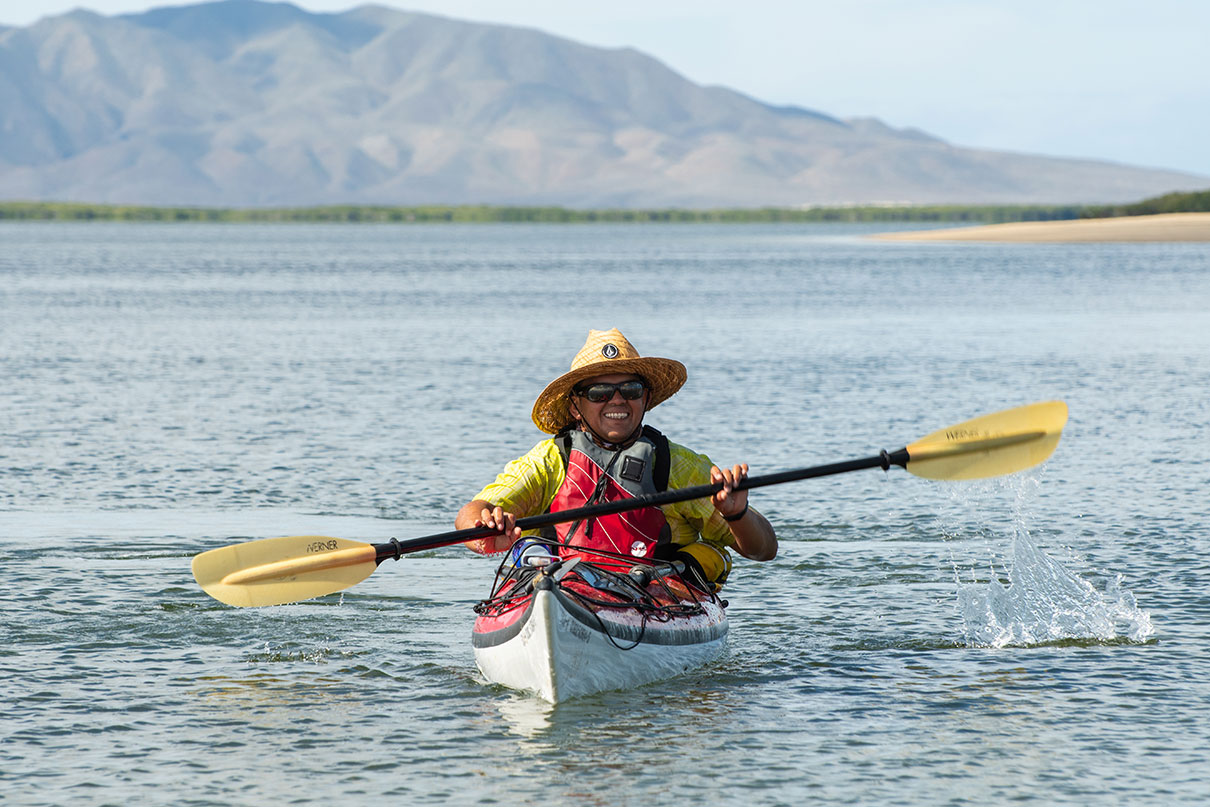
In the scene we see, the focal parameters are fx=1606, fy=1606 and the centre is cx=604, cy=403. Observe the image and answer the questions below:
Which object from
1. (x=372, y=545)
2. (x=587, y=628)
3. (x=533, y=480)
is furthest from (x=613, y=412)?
(x=372, y=545)

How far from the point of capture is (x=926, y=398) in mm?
26562

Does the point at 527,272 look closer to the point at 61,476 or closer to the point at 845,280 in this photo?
the point at 845,280

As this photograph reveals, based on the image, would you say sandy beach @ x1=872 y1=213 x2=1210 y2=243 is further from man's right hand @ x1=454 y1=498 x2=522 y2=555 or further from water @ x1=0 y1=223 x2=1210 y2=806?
man's right hand @ x1=454 y1=498 x2=522 y2=555

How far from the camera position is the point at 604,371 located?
10320 mm

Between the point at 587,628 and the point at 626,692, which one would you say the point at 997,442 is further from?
the point at 587,628

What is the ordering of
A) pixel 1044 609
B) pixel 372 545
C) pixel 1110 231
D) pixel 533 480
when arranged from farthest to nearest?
pixel 1110 231, pixel 1044 609, pixel 372 545, pixel 533 480

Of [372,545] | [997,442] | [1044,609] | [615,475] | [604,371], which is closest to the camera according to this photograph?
[604,371]

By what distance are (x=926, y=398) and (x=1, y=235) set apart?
155170 millimetres

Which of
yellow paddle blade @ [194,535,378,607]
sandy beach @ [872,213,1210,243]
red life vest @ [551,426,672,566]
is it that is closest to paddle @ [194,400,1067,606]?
yellow paddle blade @ [194,535,378,607]

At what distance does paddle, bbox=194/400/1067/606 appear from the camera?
11.2 meters

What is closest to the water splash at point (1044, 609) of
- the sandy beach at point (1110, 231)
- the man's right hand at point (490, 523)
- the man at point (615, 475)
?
the man at point (615, 475)

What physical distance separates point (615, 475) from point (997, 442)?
306cm

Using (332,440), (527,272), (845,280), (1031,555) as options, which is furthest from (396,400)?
(527,272)

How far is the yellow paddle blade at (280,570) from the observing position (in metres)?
11.3
